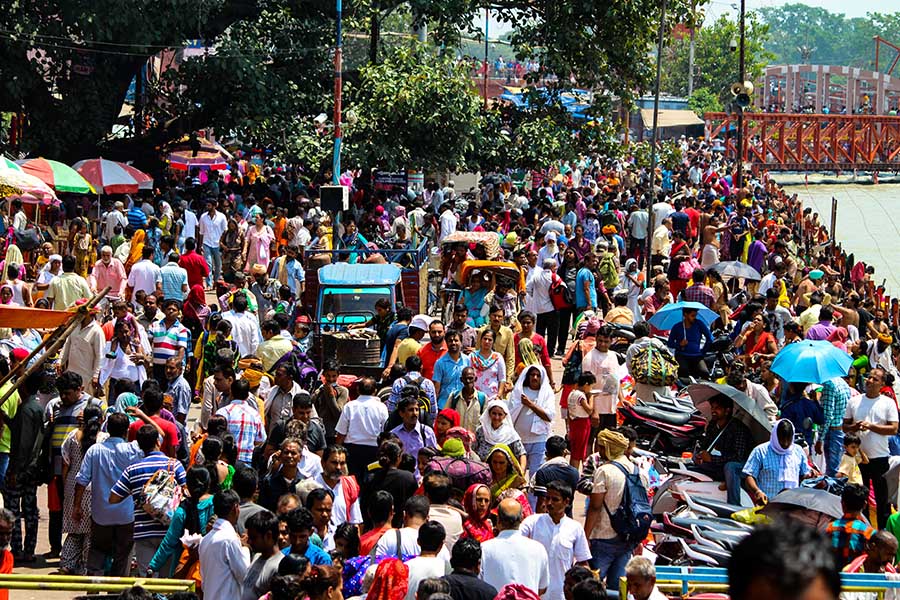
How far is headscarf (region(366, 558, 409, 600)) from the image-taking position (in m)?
7.02

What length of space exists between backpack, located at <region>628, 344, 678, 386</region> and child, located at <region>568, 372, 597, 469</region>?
61.0 inches

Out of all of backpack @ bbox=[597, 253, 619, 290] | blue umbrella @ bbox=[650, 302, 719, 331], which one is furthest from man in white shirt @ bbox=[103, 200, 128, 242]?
blue umbrella @ bbox=[650, 302, 719, 331]

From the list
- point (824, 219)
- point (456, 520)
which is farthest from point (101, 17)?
point (824, 219)

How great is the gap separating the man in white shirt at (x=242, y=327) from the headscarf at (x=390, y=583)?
6947 millimetres

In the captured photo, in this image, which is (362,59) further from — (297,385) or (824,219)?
(297,385)

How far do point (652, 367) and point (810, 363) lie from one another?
2.06m

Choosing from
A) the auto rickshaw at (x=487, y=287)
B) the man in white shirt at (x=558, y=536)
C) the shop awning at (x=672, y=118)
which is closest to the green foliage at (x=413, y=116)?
the auto rickshaw at (x=487, y=287)

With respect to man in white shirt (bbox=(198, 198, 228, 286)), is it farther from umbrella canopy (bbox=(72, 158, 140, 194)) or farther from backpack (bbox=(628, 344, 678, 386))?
backpack (bbox=(628, 344, 678, 386))

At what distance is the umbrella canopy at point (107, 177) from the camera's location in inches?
982

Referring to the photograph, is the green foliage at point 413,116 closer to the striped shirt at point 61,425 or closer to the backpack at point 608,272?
the backpack at point 608,272

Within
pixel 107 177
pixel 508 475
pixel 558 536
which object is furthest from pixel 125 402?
pixel 107 177

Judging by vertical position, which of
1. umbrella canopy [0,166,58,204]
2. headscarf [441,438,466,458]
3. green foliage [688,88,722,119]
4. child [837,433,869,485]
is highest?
green foliage [688,88,722,119]

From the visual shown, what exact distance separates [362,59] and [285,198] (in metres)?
12.7

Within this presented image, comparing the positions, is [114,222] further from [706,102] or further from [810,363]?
[706,102]
